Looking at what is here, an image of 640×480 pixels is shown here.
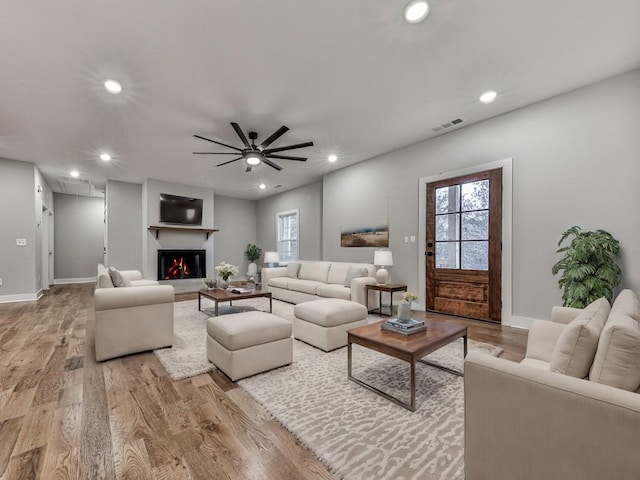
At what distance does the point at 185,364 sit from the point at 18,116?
395 cm

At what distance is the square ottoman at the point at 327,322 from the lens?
116 inches

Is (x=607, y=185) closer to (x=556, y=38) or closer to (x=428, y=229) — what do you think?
(x=556, y=38)

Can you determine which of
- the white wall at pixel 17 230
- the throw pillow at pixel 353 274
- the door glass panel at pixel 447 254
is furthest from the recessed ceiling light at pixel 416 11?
the white wall at pixel 17 230

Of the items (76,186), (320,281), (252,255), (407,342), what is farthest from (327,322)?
(76,186)

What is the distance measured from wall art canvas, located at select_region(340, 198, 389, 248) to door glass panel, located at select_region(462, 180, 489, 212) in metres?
1.38

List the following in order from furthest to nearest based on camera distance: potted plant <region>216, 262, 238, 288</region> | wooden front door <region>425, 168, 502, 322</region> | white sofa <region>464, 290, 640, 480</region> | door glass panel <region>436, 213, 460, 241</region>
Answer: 1. potted plant <region>216, 262, 238, 288</region>
2. door glass panel <region>436, 213, 460, 241</region>
3. wooden front door <region>425, 168, 502, 322</region>
4. white sofa <region>464, 290, 640, 480</region>

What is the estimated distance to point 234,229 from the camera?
9.30 metres

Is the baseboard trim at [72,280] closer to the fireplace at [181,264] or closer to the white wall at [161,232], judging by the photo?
the white wall at [161,232]

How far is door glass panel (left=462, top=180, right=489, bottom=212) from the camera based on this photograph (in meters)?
4.05

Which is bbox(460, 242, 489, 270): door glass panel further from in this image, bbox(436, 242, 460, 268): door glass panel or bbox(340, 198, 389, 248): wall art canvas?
bbox(340, 198, 389, 248): wall art canvas

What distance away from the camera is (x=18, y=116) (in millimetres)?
3742

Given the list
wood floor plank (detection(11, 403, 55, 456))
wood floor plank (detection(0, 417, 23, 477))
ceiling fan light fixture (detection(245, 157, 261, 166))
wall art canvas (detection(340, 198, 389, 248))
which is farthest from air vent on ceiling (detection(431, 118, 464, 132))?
wood floor plank (detection(0, 417, 23, 477))

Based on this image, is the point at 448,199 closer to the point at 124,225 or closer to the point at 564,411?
the point at 564,411

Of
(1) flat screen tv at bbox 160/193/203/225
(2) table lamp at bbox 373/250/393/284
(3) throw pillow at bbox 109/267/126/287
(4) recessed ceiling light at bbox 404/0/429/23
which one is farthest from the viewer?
(1) flat screen tv at bbox 160/193/203/225
